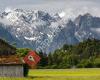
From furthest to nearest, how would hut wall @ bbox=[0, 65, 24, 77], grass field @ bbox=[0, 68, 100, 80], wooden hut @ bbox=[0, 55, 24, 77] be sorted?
wooden hut @ bbox=[0, 55, 24, 77] < hut wall @ bbox=[0, 65, 24, 77] < grass field @ bbox=[0, 68, 100, 80]

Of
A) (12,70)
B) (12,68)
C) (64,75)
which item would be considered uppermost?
(12,68)

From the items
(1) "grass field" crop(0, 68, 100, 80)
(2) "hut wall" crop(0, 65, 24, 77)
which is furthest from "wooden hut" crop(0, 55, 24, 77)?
(1) "grass field" crop(0, 68, 100, 80)

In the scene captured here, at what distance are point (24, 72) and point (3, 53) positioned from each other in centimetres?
2013

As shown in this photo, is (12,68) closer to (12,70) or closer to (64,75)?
(12,70)

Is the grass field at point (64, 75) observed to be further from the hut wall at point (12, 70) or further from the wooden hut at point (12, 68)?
the wooden hut at point (12, 68)

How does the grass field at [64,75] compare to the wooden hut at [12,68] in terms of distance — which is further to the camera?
the wooden hut at [12,68]

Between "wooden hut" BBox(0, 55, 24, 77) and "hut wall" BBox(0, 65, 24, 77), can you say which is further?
"wooden hut" BBox(0, 55, 24, 77)

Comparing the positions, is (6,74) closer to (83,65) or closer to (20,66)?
(20,66)

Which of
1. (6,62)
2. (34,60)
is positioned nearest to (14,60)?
(6,62)

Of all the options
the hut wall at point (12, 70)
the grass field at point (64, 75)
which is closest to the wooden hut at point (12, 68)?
the hut wall at point (12, 70)

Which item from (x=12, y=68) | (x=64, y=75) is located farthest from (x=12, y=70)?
(x=64, y=75)

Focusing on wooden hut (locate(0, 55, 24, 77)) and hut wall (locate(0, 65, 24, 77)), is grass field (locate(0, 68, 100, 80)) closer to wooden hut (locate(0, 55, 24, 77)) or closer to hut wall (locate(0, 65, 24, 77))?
hut wall (locate(0, 65, 24, 77))

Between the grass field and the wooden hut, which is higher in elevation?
the wooden hut

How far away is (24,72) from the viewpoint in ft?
272
